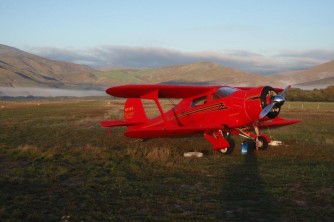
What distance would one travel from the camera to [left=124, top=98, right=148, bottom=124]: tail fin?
16406 mm

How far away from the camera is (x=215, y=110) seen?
12828 mm

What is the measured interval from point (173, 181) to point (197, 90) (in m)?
5.98

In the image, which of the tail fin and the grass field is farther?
the tail fin

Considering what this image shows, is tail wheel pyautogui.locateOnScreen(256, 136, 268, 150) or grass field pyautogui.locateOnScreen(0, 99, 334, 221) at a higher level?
tail wheel pyautogui.locateOnScreen(256, 136, 268, 150)

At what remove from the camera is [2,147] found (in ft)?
44.4

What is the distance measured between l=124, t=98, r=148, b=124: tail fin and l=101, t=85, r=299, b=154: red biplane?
176 cm

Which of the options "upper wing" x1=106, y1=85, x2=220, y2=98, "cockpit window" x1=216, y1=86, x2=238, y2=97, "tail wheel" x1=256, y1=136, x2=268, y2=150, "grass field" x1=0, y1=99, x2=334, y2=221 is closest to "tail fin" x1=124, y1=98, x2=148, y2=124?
"upper wing" x1=106, y1=85, x2=220, y2=98

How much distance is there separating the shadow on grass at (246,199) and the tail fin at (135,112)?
24.9 feet

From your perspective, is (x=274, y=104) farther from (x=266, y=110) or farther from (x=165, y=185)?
(x=165, y=185)

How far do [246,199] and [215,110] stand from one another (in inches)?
251

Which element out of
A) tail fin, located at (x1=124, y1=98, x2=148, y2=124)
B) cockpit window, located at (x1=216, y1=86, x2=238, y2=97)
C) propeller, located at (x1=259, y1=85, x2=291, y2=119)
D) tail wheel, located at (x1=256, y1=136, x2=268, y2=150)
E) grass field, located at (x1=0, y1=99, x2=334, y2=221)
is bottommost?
grass field, located at (x1=0, y1=99, x2=334, y2=221)

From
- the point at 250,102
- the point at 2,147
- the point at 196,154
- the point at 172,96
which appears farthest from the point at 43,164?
the point at 250,102

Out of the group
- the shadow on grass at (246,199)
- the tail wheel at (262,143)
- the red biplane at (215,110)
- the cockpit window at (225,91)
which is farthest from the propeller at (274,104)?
the shadow on grass at (246,199)

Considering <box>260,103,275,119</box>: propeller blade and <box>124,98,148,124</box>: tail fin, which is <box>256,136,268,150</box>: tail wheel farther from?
<box>124,98,148,124</box>: tail fin
